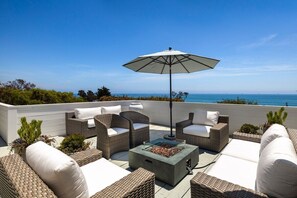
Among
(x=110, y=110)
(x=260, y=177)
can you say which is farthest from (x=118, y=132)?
(x=260, y=177)

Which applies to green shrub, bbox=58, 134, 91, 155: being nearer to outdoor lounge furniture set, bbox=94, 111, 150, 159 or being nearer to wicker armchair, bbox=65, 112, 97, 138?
outdoor lounge furniture set, bbox=94, 111, 150, 159

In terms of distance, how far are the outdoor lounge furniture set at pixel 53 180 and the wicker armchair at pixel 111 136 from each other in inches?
65.6

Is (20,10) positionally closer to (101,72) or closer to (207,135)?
(207,135)

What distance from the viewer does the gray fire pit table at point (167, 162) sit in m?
2.32

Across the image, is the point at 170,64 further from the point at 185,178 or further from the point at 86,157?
the point at 86,157

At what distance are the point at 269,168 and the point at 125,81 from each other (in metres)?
15.1

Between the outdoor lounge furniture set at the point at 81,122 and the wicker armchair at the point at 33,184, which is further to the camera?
the outdoor lounge furniture set at the point at 81,122

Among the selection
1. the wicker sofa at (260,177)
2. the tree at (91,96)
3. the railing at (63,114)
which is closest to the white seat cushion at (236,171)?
the wicker sofa at (260,177)

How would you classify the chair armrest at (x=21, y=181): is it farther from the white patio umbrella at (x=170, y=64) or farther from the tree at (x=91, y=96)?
the tree at (x=91, y=96)

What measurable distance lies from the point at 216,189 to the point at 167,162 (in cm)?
104

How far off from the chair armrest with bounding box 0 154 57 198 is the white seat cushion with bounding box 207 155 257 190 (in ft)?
5.56

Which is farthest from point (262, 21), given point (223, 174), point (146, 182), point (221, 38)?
point (146, 182)

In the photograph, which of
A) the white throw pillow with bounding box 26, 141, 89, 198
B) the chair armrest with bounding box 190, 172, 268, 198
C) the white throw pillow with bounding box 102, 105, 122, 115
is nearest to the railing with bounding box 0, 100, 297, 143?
the white throw pillow with bounding box 102, 105, 122, 115

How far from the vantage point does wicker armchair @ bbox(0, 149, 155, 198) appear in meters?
0.94
